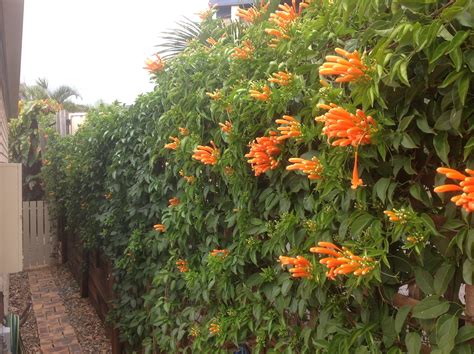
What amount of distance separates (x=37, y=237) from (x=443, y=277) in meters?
8.98

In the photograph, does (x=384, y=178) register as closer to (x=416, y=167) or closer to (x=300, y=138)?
(x=416, y=167)

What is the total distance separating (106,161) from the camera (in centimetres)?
471

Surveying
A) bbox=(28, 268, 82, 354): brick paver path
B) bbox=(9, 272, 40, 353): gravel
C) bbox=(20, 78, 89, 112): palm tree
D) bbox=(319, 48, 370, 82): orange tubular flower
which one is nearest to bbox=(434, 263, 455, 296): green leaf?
bbox=(319, 48, 370, 82): orange tubular flower

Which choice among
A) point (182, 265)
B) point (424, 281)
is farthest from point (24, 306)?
point (424, 281)

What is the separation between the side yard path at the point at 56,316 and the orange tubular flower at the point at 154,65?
3.24 metres

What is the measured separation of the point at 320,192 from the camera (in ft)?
4.94

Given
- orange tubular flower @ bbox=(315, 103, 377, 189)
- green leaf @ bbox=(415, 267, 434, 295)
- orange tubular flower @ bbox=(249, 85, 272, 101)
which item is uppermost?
orange tubular flower @ bbox=(249, 85, 272, 101)

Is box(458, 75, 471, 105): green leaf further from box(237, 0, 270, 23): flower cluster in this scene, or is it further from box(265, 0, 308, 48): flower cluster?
box(237, 0, 270, 23): flower cluster

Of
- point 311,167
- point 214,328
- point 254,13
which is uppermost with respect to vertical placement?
point 254,13

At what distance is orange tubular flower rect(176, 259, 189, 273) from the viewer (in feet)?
8.45

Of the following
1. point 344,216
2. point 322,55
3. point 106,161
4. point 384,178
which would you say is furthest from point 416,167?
point 106,161

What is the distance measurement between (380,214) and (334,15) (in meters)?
0.65

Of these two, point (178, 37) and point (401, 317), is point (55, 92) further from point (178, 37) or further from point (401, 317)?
point (401, 317)

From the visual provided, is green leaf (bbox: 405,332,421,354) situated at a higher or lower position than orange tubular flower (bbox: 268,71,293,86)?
lower
